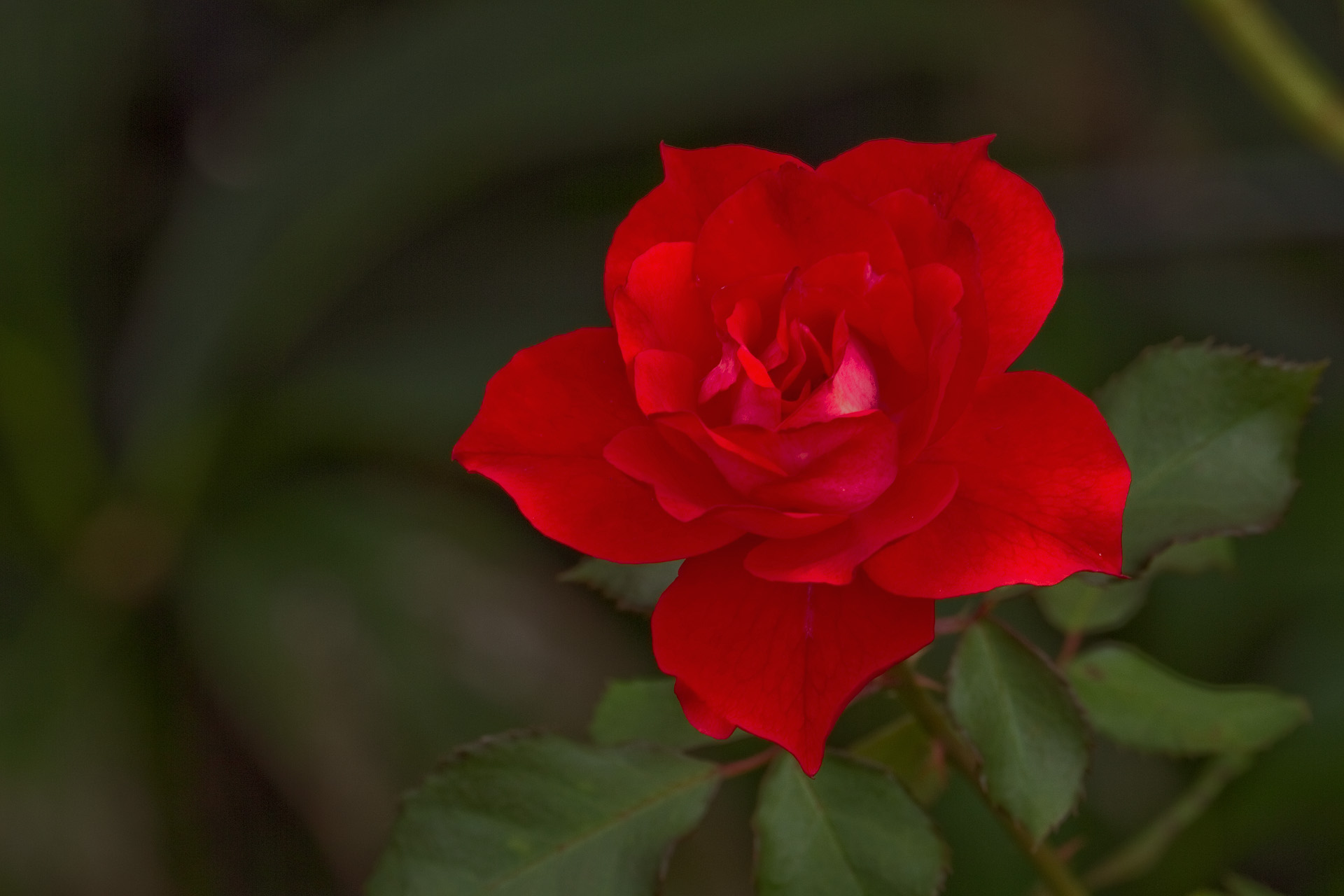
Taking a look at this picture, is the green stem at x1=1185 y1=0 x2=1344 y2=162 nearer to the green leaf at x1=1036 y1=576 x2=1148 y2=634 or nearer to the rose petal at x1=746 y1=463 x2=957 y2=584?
the green leaf at x1=1036 y1=576 x2=1148 y2=634

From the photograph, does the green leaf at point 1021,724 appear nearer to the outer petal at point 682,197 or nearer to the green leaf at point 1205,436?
the green leaf at point 1205,436

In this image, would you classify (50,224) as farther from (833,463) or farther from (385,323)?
(833,463)

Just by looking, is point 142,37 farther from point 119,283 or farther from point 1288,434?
point 1288,434

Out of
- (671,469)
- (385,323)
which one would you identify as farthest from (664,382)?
(385,323)

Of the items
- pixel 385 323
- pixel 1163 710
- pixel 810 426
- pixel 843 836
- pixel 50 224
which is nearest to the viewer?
pixel 810 426

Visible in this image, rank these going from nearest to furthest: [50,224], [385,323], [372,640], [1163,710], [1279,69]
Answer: [1163,710] < [1279,69] < [372,640] < [50,224] < [385,323]

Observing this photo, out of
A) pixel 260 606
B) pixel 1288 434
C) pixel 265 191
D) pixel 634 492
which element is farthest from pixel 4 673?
pixel 1288 434
